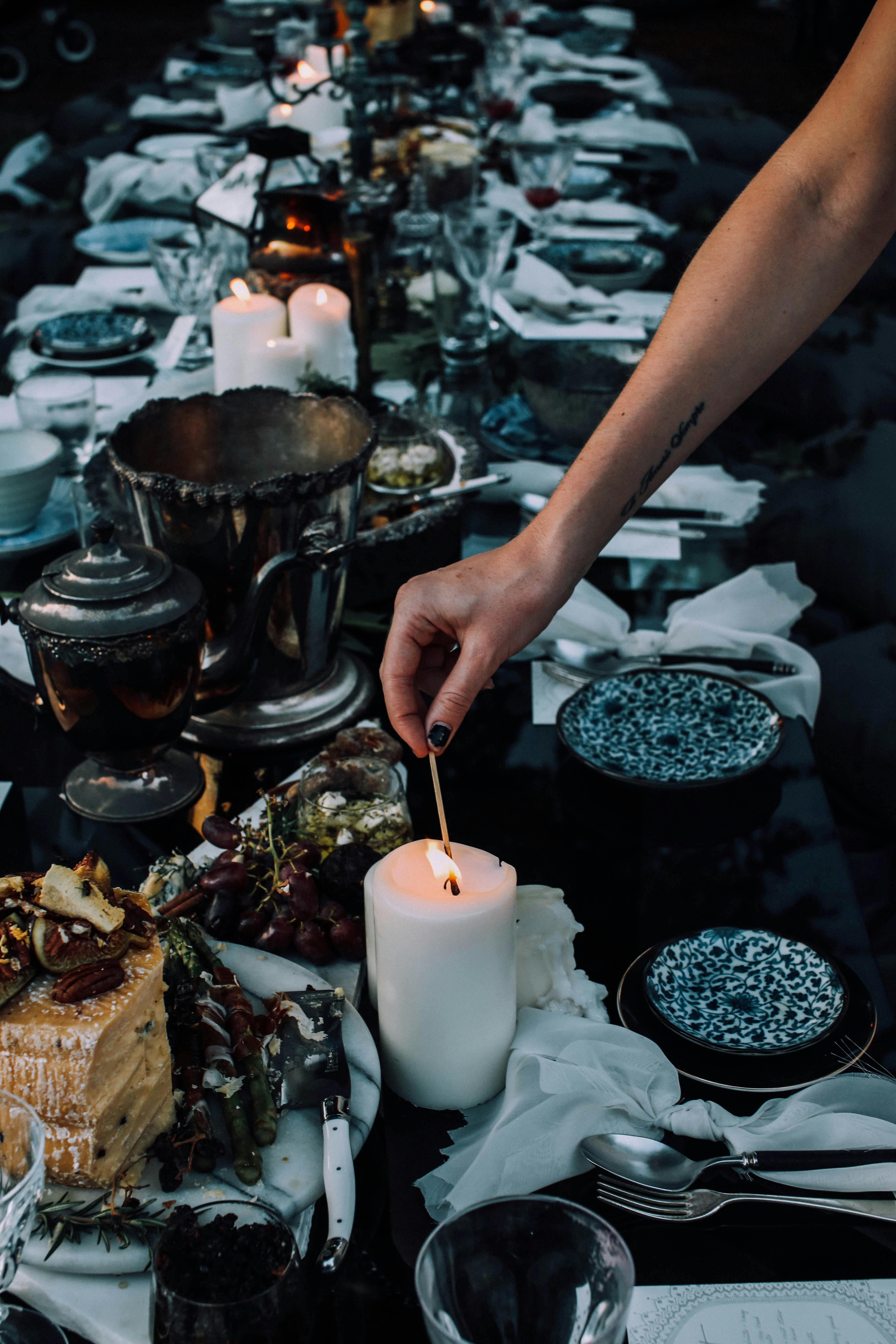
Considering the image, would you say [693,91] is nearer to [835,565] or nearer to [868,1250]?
[835,565]

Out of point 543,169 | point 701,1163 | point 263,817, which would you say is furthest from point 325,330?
point 543,169

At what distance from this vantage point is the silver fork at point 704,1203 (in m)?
0.64

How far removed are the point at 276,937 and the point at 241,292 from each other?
96 centimetres

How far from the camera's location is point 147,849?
3.11 ft

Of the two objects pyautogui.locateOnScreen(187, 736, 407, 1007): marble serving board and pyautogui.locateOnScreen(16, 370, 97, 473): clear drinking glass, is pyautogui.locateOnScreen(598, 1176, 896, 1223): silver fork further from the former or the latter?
pyautogui.locateOnScreen(16, 370, 97, 473): clear drinking glass

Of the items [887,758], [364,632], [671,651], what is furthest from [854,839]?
[364,632]

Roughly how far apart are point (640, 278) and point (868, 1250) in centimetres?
178

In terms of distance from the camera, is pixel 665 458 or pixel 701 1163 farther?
pixel 665 458

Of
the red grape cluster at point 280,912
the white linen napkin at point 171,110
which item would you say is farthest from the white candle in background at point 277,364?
the white linen napkin at point 171,110

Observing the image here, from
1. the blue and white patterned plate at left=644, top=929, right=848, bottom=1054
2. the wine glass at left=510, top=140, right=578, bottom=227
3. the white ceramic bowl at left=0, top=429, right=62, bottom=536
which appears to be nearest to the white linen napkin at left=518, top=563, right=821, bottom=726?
the blue and white patterned plate at left=644, top=929, right=848, bottom=1054

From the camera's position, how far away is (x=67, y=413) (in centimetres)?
147

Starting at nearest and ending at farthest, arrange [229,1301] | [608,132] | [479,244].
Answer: [229,1301] → [479,244] → [608,132]

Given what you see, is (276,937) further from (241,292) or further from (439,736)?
(241,292)

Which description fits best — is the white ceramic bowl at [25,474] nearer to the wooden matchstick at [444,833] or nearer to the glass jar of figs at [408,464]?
the glass jar of figs at [408,464]
